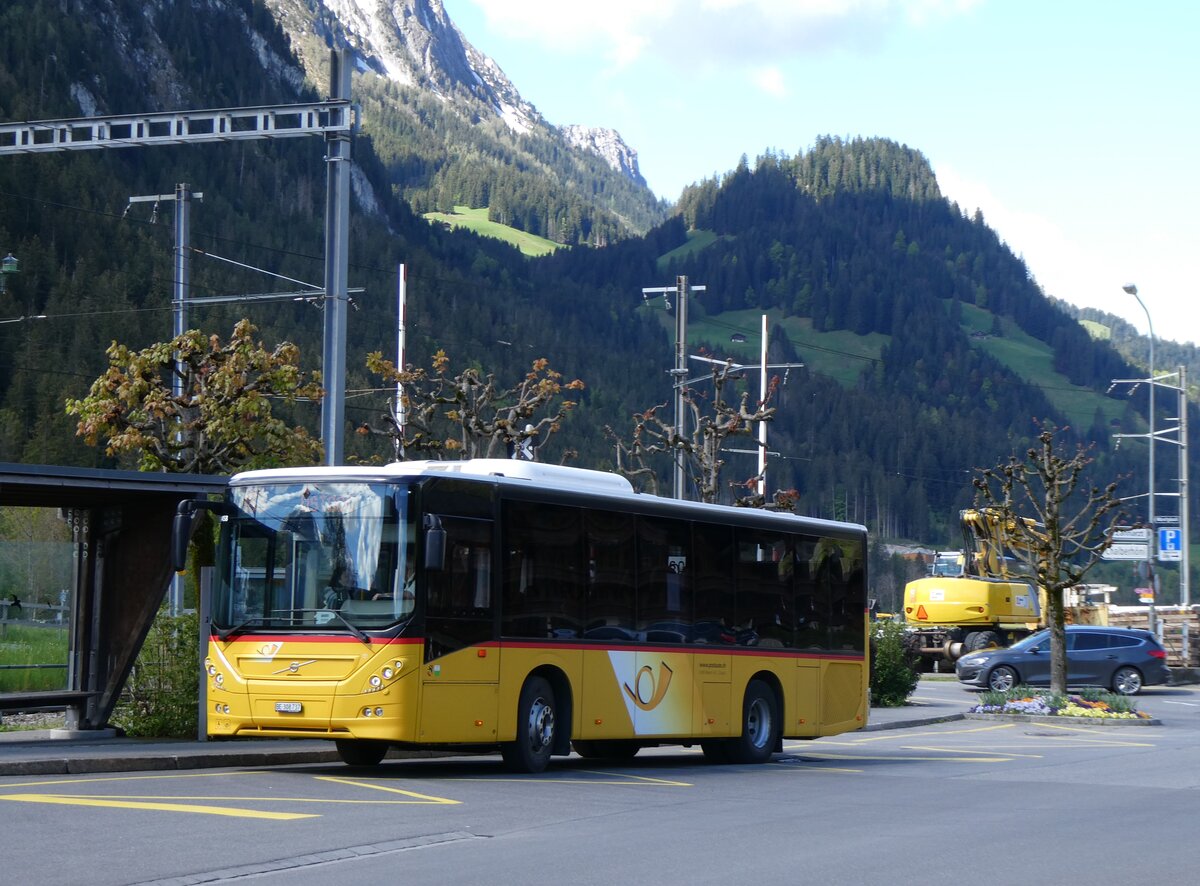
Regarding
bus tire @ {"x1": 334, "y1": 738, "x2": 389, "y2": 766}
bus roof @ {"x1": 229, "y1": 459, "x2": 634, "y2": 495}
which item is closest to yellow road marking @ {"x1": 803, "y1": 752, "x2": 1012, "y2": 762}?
bus roof @ {"x1": 229, "y1": 459, "x2": 634, "y2": 495}

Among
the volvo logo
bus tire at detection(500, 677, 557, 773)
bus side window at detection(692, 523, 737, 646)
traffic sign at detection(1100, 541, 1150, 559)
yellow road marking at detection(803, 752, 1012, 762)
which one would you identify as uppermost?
traffic sign at detection(1100, 541, 1150, 559)

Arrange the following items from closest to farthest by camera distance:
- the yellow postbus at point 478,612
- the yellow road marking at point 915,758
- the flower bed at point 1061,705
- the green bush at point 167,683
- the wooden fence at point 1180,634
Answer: the yellow postbus at point 478,612 < the green bush at point 167,683 < the yellow road marking at point 915,758 < the flower bed at point 1061,705 < the wooden fence at point 1180,634

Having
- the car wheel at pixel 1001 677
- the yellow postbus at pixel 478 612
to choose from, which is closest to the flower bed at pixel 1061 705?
the car wheel at pixel 1001 677

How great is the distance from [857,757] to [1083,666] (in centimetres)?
1862

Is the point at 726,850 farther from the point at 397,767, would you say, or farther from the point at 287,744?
the point at 287,744

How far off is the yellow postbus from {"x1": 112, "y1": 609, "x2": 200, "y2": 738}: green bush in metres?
2.81

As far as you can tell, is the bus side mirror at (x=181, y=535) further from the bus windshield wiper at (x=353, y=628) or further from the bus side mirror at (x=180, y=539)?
the bus windshield wiper at (x=353, y=628)

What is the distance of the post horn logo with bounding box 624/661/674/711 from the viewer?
1838 centimetres

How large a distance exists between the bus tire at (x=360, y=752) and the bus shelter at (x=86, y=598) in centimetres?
308

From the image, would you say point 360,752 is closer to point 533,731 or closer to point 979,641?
point 533,731

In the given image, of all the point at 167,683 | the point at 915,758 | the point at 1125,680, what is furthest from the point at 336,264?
the point at 1125,680

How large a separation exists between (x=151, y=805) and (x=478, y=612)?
414cm

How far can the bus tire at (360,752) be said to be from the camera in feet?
57.6

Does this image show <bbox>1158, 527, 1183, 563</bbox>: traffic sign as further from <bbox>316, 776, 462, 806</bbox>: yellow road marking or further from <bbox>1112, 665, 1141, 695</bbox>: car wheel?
<bbox>316, 776, 462, 806</bbox>: yellow road marking
